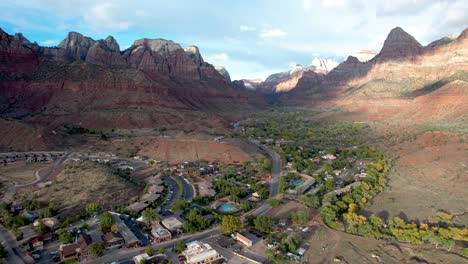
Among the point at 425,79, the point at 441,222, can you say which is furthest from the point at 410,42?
the point at 441,222

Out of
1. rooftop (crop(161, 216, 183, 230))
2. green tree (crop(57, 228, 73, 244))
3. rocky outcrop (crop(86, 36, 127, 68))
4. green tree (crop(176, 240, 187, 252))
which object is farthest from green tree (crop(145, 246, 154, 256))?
rocky outcrop (crop(86, 36, 127, 68))

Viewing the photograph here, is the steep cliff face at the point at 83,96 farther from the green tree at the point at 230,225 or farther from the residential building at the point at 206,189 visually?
the green tree at the point at 230,225

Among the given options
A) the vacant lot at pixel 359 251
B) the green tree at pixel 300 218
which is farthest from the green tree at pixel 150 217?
the vacant lot at pixel 359 251

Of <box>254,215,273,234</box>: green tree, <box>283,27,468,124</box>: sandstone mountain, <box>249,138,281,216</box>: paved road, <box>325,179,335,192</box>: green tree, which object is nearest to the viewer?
<box>254,215,273,234</box>: green tree

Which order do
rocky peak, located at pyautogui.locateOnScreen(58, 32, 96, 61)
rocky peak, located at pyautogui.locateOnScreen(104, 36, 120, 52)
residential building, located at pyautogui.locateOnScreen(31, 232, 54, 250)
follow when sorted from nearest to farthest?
residential building, located at pyautogui.locateOnScreen(31, 232, 54, 250) → rocky peak, located at pyautogui.locateOnScreen(58, 32, 96, 61) → rocky peak, located at pyautogui.locateOnScreen(104, 36, 120, 52)

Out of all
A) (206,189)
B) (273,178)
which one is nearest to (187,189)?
→ (206,189)

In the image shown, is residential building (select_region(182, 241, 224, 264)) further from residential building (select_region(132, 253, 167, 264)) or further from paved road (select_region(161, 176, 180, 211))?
paved road (select_region(161, 176, 180, 211))
